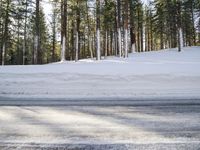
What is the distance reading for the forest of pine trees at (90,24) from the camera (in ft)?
114

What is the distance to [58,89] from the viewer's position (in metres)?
16.0

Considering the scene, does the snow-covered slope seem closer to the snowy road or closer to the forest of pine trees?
the snowy road

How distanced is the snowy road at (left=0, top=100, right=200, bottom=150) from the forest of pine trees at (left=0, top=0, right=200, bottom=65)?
20.3 meters

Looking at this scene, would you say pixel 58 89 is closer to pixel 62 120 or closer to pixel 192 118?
pixel 62 120

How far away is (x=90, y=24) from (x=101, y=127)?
4514cm

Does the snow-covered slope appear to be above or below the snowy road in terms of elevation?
above

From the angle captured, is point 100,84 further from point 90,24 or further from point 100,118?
point 90,24

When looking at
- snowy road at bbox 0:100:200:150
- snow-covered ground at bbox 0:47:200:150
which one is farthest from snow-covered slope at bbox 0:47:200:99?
snowy road at bbox 0:100:200:150

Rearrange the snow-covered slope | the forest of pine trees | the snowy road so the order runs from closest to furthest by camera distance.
Answer: the snowy road → the snow-covered slope → the forest of pine trees

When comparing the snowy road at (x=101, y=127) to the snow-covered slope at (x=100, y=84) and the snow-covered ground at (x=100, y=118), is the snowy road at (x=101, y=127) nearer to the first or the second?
the snow-covered ground at (x=100, y=118)

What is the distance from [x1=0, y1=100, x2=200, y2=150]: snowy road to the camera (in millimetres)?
6133

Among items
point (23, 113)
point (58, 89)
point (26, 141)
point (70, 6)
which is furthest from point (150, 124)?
point (70, 6)

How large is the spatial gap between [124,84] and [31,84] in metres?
4.52

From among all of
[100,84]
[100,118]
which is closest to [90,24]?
[100,84]
